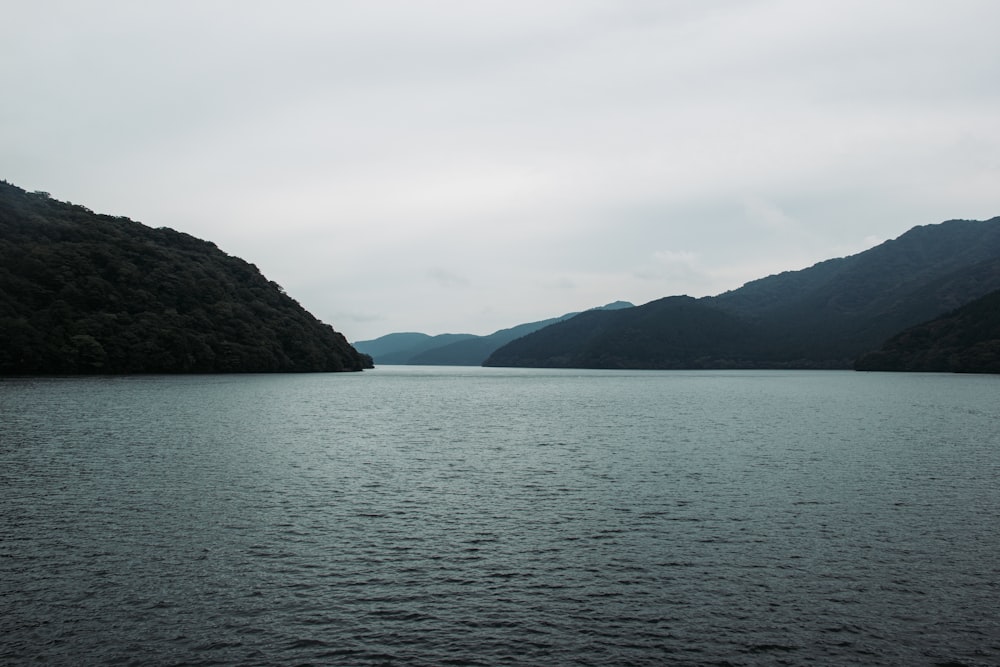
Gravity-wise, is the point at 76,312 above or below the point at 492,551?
above

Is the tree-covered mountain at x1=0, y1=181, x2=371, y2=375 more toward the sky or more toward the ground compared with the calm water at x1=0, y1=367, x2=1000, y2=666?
more toward the sky

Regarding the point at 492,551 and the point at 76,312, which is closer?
the point at 492,551

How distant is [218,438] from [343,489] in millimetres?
29992

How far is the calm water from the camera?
20.8m

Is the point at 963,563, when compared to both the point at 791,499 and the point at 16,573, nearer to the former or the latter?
the point at 791,499

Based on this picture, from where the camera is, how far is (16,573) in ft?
85.1

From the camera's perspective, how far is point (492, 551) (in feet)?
100

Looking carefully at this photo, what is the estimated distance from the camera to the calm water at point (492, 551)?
20812 mm

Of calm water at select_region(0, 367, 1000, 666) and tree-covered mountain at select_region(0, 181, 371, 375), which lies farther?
tree-covered mountain at select_region(0, 181, 371, 375)

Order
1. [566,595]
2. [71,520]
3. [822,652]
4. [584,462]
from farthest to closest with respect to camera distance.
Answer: [584,462], [71,520], [566,595], [822,652]

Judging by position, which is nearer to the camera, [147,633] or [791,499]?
[147,633]

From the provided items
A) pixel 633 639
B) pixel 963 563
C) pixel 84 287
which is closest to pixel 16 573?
pixel 633 639

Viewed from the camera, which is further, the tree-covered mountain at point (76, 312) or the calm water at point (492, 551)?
the tree-covered mountain at point (76, 312)

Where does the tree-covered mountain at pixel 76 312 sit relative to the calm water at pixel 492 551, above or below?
above
